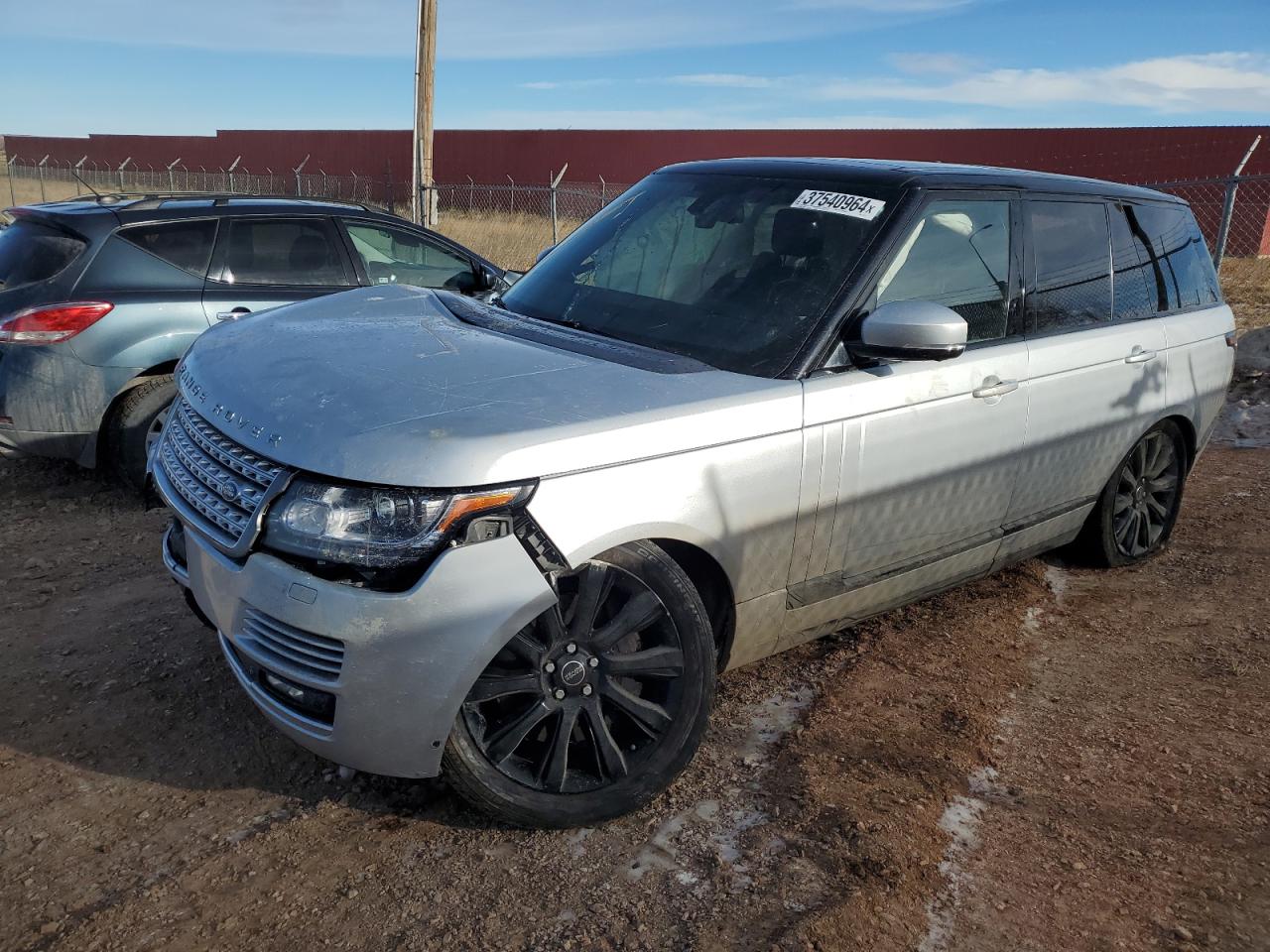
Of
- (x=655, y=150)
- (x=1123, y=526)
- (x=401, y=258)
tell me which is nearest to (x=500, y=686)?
(x=1123, y=526)

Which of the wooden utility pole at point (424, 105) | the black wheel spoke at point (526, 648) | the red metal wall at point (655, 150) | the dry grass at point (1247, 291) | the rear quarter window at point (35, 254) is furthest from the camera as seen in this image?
the red metal wall at point (655, 150)

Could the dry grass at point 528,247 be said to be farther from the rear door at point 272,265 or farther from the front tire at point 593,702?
the front tire at point 593,702

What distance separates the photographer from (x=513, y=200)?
1053 inches

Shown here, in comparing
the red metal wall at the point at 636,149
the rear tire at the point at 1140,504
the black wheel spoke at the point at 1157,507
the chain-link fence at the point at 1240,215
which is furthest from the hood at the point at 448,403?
the chain-link fence at the point at 1240,215

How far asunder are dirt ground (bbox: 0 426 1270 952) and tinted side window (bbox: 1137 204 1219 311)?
1659 millimetres

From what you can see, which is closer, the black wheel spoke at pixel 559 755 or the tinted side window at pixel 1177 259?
the black wheel spoke at pixel 559 755

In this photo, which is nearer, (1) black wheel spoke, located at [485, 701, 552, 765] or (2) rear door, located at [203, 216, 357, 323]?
(1) black wheel spoke, located at [485, 701, 552, 765]

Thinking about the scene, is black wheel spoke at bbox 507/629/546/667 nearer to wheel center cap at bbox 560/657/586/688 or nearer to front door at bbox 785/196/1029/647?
wheel center cap at bbox 560/657/586/688

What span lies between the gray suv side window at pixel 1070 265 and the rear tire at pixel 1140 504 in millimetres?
789

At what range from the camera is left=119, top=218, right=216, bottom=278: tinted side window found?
5715 millimetres

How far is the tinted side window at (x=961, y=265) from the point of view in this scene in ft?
11.8

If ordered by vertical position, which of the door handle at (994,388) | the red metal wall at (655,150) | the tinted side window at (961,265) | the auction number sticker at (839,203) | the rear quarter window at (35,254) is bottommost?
the door handle at (994,388)

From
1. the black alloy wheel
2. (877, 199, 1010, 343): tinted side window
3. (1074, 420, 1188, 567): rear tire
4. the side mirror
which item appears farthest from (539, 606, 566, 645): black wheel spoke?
the black alloy wheel

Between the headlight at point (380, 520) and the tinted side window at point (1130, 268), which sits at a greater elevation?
the tinted side window at point (1130, 268)
